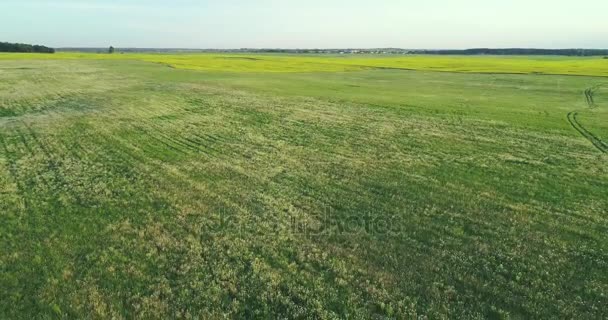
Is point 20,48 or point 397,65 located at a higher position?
point 20,48

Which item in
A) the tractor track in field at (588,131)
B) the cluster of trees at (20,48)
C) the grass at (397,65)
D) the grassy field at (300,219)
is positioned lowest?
the grassy field at (300,219)

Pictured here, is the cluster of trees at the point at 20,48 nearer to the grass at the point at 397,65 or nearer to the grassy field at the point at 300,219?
the grass at the point at 397,65

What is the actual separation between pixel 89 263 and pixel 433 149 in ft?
56.5

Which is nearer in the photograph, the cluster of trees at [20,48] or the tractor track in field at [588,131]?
the tractor track in field at [588,131]

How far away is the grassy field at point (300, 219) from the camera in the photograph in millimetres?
9352

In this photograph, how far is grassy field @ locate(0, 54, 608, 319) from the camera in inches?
368

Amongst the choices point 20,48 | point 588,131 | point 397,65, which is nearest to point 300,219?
point 588,131

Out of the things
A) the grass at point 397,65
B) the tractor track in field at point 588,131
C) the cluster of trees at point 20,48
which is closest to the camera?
the tractor track in field at point 588,131

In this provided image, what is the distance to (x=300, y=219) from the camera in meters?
13.5

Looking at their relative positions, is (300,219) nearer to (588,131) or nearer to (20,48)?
(588,131)

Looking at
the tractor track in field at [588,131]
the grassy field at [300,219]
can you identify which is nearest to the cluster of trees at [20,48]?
the grassy field at [300,219]

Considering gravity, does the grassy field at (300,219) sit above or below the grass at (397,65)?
below

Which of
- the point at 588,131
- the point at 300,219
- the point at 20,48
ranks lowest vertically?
the point at 300,219

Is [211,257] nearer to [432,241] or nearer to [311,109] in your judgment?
[432,241]
